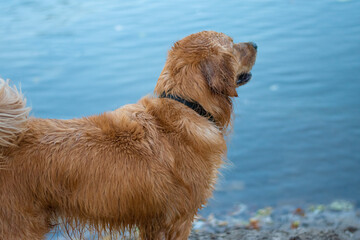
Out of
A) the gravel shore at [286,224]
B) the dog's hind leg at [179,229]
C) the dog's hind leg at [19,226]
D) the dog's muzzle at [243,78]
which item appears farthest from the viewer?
the gravel shore at [286,224]

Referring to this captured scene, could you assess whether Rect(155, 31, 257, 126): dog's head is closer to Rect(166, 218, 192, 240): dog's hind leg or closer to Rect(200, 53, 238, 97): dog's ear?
Rect(200, 53, 238, 97): dog's ear

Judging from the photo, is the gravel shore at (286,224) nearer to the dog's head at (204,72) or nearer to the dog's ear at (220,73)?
the dog's head at (204,72)

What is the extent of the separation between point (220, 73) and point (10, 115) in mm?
1495

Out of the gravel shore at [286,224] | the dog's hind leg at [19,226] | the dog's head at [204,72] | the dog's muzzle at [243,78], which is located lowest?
the dog's hind leg at [19,226]

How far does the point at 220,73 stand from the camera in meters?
3.20

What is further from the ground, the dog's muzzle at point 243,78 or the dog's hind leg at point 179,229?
the dog's muzzle at point 243,78

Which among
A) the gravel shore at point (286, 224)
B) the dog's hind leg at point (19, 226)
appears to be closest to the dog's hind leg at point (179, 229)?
the dog's hind leg at point (19, 226)

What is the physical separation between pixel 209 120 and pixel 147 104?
1.61 ft

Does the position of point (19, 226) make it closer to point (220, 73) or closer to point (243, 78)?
point (220, 73)

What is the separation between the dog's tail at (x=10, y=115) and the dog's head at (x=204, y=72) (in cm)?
101

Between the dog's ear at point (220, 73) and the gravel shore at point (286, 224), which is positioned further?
the gravel shore at point (286, 224)

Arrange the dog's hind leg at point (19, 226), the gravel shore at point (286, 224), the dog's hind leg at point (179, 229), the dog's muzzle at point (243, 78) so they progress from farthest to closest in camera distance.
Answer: the gravel shore at point (286, 224), the dog's muzzle at point (243, 78), the dog's hind leg at point (179, 229), the dog's hind leg at point (19, 226)

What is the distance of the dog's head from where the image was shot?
317 centimetres

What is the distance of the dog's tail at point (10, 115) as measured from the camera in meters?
2.71
